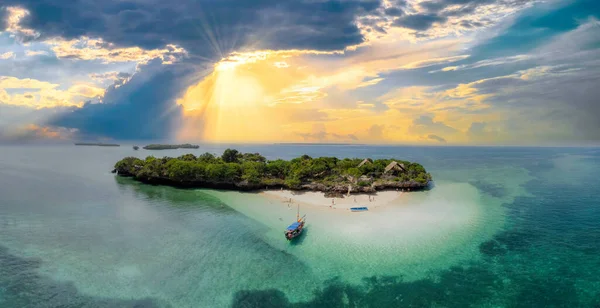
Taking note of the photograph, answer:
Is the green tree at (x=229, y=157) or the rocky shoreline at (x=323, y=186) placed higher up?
the green tree at (x=229, y=157)

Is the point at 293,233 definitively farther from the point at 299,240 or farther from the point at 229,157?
the point at 229,157

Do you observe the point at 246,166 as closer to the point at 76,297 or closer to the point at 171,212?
the point at 171,212

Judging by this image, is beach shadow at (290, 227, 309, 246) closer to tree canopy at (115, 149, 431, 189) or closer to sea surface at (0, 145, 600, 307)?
sea surface at (0, 145, 600, 307)

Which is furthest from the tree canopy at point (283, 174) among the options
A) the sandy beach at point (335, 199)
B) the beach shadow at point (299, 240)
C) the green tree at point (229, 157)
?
the beach shadow at point (299, 240)

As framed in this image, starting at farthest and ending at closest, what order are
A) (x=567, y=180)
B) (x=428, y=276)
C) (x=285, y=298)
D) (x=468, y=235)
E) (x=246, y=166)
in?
(x=567, y=180) → (x=246, y=166) → (x=468, y=235) → (x=428, y=276) → (x=285, y=298)

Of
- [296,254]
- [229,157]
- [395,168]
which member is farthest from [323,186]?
[229,157]

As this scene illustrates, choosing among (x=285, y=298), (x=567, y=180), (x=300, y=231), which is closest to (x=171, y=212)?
(x=300, y=231)

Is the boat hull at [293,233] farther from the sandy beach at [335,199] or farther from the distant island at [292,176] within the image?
the distant island at [292,176]
